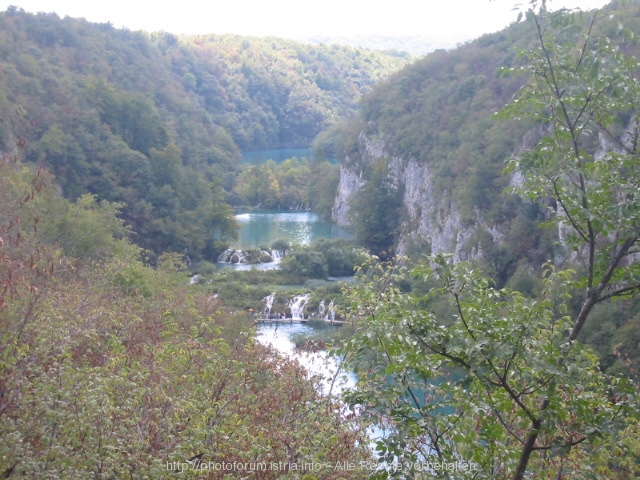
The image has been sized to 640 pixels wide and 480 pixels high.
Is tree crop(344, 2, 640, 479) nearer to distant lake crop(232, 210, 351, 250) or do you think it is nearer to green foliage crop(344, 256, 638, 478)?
green foliage crop(344, 256, 638, 478)

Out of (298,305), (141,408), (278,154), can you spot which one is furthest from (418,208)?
(278,154)

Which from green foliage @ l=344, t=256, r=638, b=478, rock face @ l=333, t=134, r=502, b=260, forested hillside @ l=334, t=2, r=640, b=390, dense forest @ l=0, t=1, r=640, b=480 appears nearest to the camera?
green foliage @ l=344, t=256, r=638, b=478

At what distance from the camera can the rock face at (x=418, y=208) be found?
122 ft

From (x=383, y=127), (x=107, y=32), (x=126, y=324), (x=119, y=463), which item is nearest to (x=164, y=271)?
(x=126, y=324)

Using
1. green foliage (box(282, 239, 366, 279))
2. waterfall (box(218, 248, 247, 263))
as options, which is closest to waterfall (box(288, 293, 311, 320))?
green foliage (box(282, 239, 366, 279))

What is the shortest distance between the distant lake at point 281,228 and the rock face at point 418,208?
90.2 inches

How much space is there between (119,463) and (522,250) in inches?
1120

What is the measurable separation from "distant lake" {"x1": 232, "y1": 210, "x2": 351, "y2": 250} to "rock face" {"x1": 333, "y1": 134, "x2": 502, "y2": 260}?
2291mm

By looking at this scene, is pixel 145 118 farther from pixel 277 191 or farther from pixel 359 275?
pixel 359 275

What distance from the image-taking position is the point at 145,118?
5297 cm

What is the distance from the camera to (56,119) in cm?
4500

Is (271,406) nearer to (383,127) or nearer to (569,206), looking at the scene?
(569,206)

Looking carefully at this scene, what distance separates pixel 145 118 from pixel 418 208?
22843 mm

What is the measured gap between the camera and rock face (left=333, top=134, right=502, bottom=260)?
3722 cm
